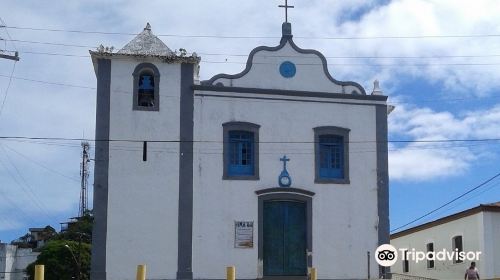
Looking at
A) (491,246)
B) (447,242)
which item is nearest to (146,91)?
(491,246)

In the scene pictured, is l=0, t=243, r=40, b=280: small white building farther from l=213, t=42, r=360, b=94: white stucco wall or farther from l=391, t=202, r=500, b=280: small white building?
l=213, t=42, r=360, b=94: white stucco wall

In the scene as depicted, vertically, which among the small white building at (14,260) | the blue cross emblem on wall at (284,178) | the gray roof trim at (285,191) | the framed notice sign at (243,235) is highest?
the blue cross emblem on wall at (284,178)

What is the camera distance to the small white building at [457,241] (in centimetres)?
2777

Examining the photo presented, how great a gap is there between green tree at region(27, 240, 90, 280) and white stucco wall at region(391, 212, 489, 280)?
838 inches

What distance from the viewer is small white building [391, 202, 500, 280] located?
91.1 feet

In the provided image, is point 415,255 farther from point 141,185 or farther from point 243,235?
point 141,185

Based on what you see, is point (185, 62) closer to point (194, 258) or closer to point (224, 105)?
point (224, 105)

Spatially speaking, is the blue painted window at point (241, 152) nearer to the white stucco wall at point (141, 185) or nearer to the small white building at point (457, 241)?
the white stucco wall at point (141, 185)

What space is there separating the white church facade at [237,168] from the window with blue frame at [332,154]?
4cm

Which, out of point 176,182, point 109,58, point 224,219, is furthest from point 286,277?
point 109,58

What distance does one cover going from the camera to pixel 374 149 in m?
26.4

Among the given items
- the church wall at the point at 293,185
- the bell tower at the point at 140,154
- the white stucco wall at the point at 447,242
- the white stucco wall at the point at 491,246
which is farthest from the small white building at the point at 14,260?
the white stucco wall at the point at 491,246

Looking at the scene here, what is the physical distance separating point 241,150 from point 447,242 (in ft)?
33.0

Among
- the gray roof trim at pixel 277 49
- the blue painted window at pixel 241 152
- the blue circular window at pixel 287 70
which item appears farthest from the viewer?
the blue circular window at pixel 287 70
